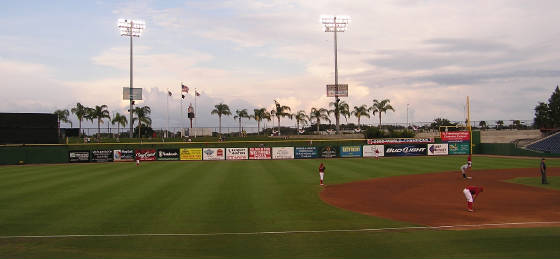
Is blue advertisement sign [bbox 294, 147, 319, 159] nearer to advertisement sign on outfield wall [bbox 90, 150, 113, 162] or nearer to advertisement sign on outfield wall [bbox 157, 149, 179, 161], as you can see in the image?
advertisement sign on outfield wall [bbox 157, 149, 179, 161]

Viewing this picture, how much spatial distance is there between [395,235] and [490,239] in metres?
2.60

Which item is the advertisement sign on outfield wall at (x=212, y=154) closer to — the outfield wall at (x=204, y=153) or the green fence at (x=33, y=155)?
the outfield wall at (x=204, y=153)

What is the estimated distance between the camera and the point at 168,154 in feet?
160

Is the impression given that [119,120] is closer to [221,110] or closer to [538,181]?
[221,110]

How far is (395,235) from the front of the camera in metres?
12.5

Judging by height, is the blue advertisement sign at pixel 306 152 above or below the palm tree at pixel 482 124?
below

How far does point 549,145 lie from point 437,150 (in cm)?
1519

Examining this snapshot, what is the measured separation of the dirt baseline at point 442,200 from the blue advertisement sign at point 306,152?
22.4 meters

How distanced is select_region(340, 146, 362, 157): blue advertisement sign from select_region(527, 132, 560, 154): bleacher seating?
22.6 metres

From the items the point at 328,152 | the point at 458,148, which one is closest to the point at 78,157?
the point at 328,152

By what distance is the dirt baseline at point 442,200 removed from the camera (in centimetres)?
1535

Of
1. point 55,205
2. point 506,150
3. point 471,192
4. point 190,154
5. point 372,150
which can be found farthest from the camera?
point 506,150

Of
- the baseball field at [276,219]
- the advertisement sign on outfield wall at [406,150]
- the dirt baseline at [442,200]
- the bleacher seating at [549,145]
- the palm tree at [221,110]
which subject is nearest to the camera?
the baseball field at [276,219]

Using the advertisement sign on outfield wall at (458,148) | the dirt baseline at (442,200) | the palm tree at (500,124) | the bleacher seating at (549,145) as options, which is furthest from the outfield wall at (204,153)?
the palm tree at (500,124)
